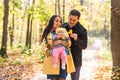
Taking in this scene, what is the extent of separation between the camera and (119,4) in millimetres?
8484

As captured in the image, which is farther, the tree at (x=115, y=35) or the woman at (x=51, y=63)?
the tree at (x=115, y=35)

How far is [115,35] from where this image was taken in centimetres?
869

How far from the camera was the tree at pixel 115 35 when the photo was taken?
8.53 metres

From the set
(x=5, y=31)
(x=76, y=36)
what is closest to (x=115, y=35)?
(x=76, y=36)

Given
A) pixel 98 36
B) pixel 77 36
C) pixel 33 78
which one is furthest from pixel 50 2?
pixel 98 36

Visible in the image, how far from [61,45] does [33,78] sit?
6.35m

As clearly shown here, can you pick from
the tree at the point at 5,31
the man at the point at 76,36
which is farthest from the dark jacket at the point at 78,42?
the tree at the point at 5,31

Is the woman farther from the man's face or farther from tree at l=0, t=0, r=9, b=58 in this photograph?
tree at l=0, t=0, r=9, b=58

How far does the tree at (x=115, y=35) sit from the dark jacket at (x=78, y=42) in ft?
8.81

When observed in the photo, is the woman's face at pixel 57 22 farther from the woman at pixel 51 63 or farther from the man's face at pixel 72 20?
the man's face at pixel 72 20

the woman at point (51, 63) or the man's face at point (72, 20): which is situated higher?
the man's face at point (72, 20)

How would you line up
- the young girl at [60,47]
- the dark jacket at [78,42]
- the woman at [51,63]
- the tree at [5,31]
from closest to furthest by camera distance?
the young girl at [60,47] < the woman at [51,63] < the dark jacket at [78,42] < the tree at [5,31]

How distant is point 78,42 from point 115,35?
10.3 feet

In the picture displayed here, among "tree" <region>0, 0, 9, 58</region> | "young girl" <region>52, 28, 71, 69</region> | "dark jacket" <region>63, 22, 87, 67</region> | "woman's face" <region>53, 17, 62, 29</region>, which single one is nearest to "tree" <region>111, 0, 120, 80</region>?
"dark jacket" <region>63, 22, 87, 67</region>
